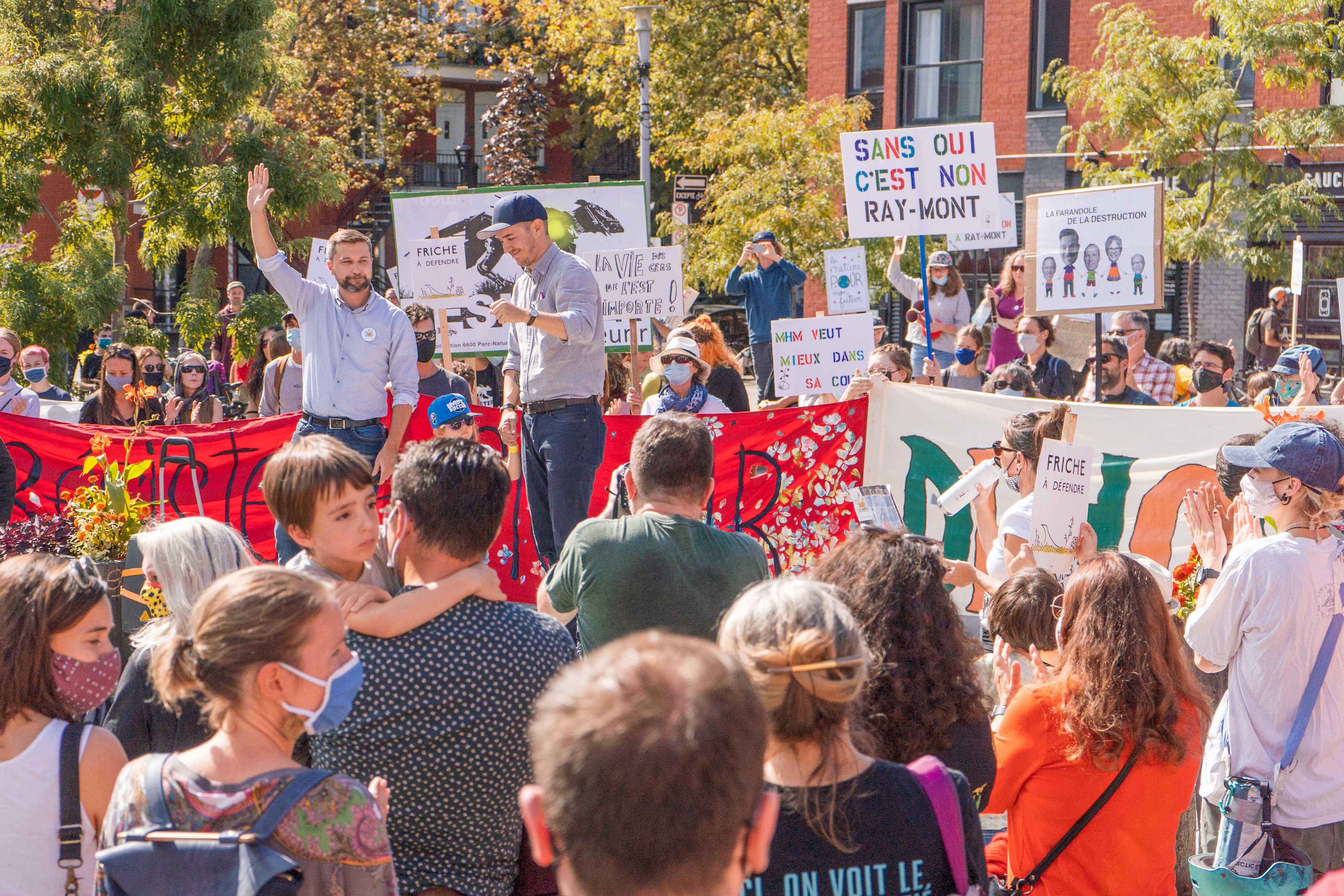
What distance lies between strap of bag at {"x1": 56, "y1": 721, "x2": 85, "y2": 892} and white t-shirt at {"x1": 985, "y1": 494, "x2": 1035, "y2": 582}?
3.50 m

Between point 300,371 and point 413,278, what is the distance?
1045 mm

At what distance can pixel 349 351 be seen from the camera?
662 cm

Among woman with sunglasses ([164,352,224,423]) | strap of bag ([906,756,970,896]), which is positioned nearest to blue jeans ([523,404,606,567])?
strap of bag ([906,756,970,896])

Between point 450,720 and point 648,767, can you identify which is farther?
point 450,720

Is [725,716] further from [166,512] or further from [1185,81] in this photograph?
[1185,81]

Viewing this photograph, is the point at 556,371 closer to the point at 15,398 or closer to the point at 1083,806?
the point at 1083,806

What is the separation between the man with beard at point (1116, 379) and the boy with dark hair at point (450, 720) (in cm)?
663

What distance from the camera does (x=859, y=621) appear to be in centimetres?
311

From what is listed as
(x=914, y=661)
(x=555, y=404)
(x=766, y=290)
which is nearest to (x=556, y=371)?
(x=555, y=404)

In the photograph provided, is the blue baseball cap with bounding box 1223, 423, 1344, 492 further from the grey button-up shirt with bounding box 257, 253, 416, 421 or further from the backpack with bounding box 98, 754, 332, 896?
the grey button-up shirt with bounding box 257, 253, 416, 421

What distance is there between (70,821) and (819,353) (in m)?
7.39

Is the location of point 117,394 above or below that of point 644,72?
below

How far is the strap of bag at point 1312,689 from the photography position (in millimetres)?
3814

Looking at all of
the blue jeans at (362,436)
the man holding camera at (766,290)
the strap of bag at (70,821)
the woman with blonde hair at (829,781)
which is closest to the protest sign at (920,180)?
the man holding camera at (766,290)
